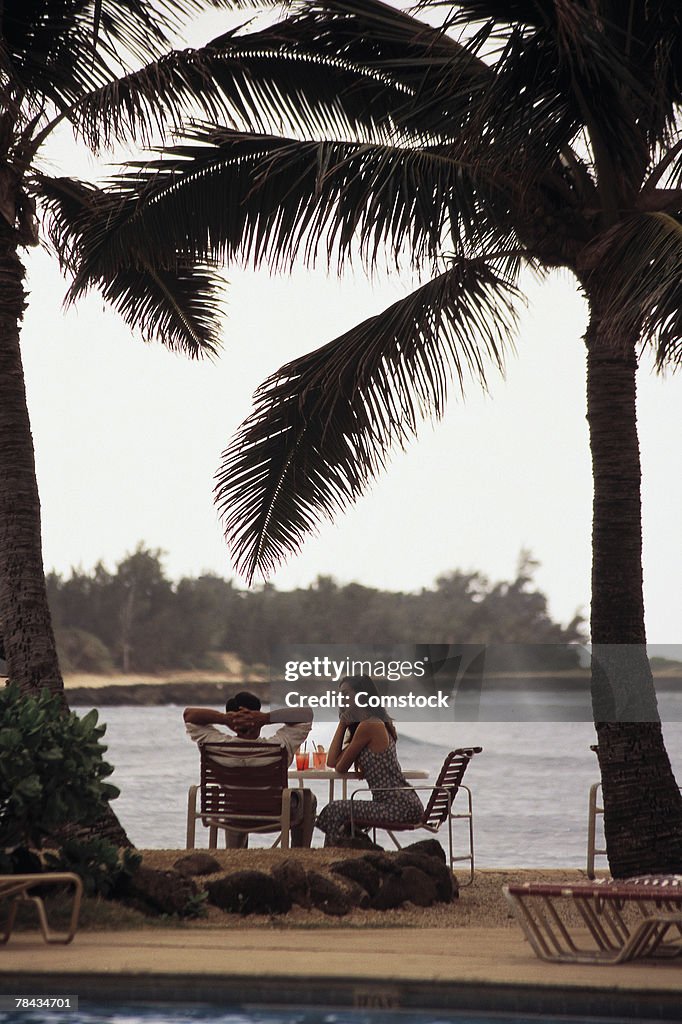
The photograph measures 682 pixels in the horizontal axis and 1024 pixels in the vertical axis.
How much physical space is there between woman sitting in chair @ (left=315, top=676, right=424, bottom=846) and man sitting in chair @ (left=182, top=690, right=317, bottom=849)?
137 mm

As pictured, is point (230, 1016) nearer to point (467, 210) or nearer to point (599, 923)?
point (599, 923)

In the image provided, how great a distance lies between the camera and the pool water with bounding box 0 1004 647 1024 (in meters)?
4.59

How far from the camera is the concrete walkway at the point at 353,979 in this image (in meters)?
4.56

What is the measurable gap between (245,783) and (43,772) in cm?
216

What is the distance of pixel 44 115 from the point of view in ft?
28.5

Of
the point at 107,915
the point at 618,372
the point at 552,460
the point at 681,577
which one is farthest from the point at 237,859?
the point at 552,460

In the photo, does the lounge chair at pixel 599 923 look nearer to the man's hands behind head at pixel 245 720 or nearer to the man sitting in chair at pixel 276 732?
the man sitting in chair at pixel 276 732

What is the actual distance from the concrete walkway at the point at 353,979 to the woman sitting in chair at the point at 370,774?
2318 mm

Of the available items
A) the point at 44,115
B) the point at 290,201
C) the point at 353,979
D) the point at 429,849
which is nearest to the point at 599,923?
the point at 353,979

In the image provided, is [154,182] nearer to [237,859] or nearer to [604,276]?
[604,276]

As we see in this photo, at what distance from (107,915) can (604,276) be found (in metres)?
4.18

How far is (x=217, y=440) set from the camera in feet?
186

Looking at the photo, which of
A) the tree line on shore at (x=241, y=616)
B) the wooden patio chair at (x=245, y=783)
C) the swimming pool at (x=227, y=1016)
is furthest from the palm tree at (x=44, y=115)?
the tree line on shore at (x=241, y=616)

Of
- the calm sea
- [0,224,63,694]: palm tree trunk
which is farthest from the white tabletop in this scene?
the calm sea
